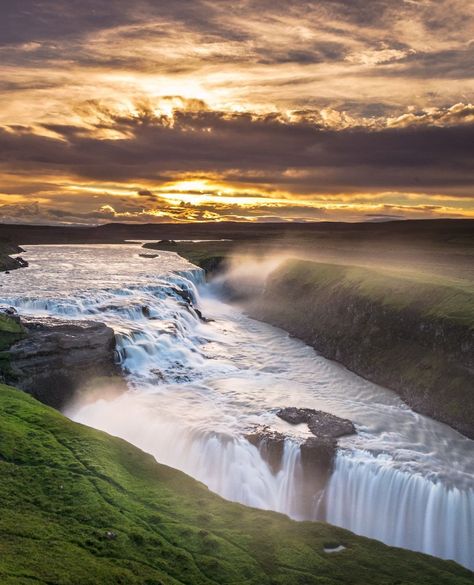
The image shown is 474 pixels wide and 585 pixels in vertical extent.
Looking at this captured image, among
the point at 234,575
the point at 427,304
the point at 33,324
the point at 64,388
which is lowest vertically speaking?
the point at 234,575

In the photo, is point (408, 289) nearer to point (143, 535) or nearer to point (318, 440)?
point (318, 440)

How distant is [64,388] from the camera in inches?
1232

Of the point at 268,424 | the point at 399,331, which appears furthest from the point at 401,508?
the point at 399,331

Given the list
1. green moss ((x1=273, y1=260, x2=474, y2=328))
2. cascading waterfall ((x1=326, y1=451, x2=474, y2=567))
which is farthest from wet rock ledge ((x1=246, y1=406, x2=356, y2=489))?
green moss ((x1=273, y1=260, x2=474, y2=328))

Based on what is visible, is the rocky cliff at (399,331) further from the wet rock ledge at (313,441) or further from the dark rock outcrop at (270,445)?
the dark rock outcrop at (270,445)

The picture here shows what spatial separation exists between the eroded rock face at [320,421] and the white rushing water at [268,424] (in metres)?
0.67

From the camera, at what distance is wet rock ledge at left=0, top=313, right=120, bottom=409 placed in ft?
98.6

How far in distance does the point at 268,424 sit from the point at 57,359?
13.5 metres

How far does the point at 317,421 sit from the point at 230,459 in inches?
231

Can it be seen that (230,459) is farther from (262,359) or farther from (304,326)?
(304,326)

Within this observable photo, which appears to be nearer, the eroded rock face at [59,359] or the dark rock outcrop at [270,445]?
the dark rock outcrop at [270,445]

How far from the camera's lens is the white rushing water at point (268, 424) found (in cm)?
2178

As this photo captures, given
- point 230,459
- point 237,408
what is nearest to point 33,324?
point 237,408

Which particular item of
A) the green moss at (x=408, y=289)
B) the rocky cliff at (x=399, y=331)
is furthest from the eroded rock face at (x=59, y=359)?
the green moss at (x=408, y=289)
